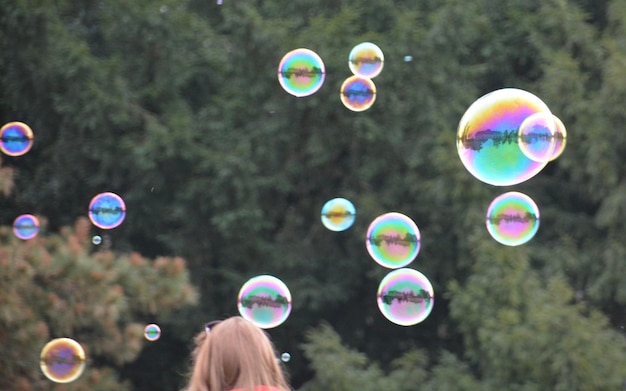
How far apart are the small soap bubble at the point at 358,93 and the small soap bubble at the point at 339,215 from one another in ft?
2.16

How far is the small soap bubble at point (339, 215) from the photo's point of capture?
7.02 m

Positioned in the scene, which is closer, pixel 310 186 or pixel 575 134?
pixel 575 134

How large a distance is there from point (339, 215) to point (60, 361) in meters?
2.06

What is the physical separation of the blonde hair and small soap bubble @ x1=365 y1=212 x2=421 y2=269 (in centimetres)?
371

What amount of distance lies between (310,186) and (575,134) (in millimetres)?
2252

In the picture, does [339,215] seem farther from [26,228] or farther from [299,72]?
[26,228]

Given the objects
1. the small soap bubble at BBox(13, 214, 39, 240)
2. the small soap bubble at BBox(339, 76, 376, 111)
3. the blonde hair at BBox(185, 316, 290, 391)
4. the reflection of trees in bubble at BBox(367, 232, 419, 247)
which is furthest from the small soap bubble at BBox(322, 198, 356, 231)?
the blonde hair at BBox(185, 316, 290, 391)

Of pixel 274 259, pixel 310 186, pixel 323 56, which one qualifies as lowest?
pixel 274 259

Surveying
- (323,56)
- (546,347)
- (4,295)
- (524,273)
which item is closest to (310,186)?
(323,56)

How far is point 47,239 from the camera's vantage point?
6.51 meters

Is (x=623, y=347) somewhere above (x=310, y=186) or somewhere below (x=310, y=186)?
below

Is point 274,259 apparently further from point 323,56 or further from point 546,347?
point 546,347

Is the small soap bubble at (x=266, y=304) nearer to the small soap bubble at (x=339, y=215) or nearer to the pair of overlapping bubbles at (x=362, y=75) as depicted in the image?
the small soap bubble at (x=339, y=215)

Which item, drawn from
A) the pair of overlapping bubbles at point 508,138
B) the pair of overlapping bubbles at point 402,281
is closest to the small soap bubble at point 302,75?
the pair of overlapping bubbles at point 402,281
